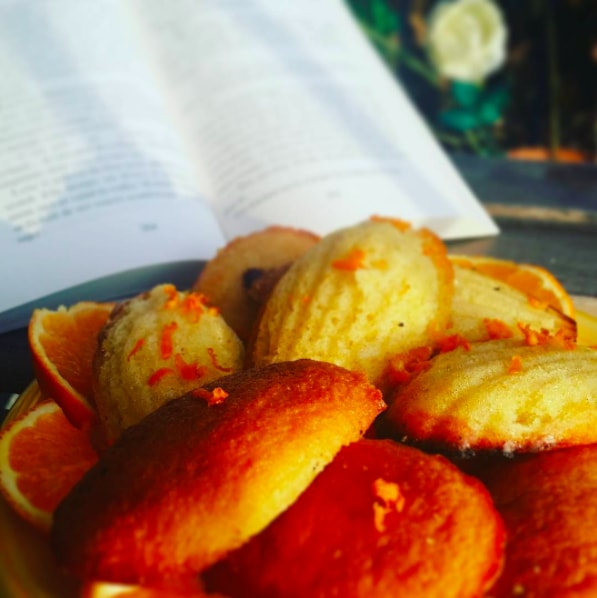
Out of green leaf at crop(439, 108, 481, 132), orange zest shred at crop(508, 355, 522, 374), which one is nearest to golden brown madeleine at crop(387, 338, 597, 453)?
orange zest shred at crop(508, 355, 522, 374)

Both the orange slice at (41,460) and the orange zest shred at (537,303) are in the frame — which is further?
the orange zest shred at (537,303)

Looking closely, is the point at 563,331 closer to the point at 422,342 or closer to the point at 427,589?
the point at 422,342

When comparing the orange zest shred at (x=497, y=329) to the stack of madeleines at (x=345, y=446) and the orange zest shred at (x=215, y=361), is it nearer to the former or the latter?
the stack of madeleines at (x=345, y=446)

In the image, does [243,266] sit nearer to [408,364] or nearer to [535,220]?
[408,364]

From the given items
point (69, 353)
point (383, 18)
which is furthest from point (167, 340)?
point (383, 18)

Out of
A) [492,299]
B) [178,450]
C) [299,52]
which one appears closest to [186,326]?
[178,450]

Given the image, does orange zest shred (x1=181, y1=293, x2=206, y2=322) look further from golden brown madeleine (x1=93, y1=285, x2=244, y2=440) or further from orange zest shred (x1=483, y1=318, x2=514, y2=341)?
orange zest shred (x1=483, y1=318, x2=514, y2=341)

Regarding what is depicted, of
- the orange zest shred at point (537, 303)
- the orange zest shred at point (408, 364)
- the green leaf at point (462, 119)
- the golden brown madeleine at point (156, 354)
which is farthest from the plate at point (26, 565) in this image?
the green leaf at point (462, 119)
